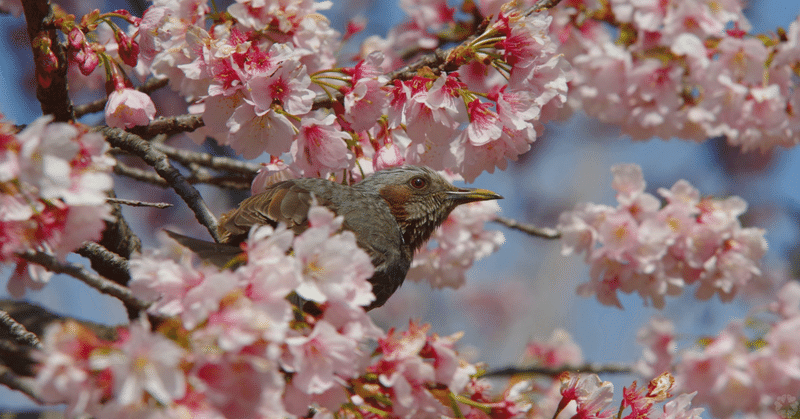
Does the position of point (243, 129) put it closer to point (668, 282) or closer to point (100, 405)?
point (100, 405)

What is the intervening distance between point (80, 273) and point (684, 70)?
3573 mm

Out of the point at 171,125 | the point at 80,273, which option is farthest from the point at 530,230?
the point at 80,273

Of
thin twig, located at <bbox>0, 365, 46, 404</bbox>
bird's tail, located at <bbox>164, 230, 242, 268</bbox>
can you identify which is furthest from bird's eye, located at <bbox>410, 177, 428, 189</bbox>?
thin twig, located at <bbox>0, 365, 46, 404</bbox>

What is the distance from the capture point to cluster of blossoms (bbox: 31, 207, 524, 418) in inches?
44.6

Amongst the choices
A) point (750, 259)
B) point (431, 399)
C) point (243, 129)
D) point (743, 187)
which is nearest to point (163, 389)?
point (431, 399)

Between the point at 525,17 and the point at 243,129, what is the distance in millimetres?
1060

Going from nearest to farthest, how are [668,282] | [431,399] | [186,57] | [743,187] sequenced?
1. [431,399]
2. [186,57]
3. [668,282]
4. [743,187]

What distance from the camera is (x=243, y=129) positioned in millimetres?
2287

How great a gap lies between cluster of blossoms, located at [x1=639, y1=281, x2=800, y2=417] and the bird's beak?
118 centimetres

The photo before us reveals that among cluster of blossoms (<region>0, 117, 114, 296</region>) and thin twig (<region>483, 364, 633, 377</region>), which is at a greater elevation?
thin twig (<region>483, 364, 633, 377</region>)

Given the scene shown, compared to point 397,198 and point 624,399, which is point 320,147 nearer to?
point 397,198

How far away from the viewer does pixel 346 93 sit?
2.32 metres

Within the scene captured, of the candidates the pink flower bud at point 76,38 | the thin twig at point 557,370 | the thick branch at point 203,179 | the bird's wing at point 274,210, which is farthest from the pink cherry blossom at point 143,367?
the thin twig at point 557,370

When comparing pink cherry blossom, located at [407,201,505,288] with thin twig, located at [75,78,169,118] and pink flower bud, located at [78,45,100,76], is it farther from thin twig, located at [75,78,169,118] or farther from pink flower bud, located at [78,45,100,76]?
pink flower bud, located at [78,45,100,76]
